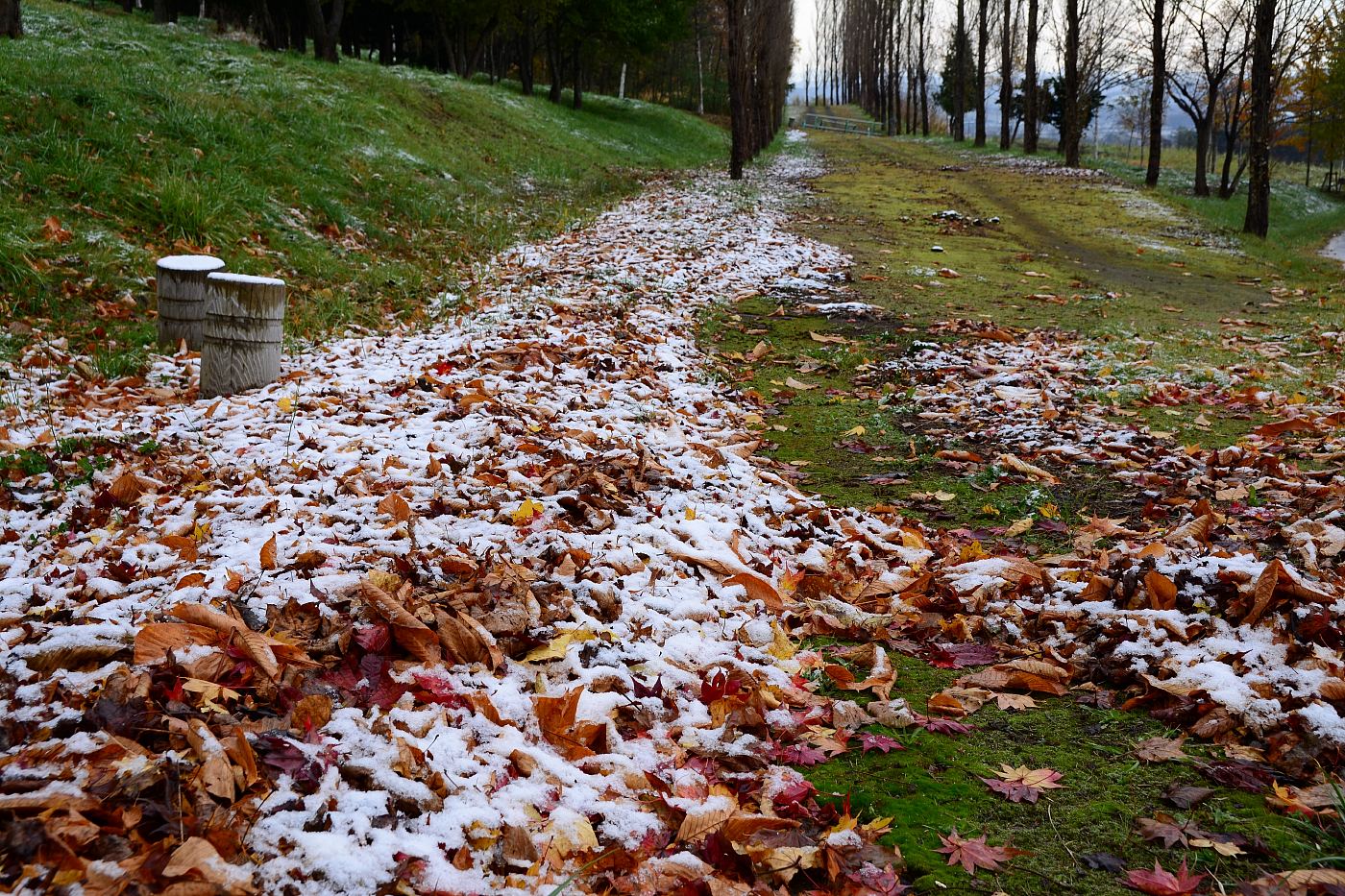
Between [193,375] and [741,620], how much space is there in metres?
4.76

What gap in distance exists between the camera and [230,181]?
898 centimetres

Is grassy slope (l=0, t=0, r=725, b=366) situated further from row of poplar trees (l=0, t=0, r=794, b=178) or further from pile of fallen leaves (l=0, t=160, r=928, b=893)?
row of poplar trees (l=0, t=0, r=794, b=178)

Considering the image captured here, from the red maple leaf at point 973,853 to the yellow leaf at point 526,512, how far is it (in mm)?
2220

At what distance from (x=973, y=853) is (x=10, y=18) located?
16.7m

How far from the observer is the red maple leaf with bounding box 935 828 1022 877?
2.04 meters

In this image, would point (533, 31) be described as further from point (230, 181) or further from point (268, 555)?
point (268, 555)

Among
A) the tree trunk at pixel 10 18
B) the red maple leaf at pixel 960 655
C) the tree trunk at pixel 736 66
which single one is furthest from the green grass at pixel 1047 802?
the tree trunk at pixel 736 66

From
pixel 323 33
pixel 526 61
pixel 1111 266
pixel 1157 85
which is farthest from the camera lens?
pixel 526 61

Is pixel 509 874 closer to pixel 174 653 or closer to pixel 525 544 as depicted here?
pixel 174 653

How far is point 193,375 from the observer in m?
5.85

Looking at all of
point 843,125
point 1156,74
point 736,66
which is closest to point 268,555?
point 736,66

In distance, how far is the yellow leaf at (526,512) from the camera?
3689 mm

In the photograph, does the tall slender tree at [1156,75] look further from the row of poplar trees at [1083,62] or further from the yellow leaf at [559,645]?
the yellow leaf at [559,645]

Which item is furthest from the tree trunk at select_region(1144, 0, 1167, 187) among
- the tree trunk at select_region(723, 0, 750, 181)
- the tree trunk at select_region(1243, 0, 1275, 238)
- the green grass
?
the green grass
